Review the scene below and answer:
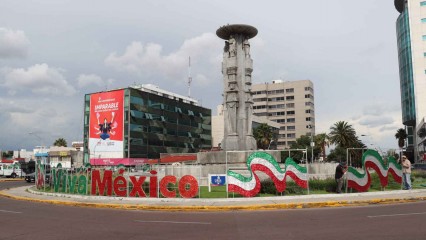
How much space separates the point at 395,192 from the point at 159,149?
279ft

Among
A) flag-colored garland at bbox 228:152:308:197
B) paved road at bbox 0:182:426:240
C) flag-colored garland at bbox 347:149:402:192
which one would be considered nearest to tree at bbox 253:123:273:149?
flag-colored garland at bbox 347:149:402:192

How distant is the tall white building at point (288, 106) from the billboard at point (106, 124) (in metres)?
74.8

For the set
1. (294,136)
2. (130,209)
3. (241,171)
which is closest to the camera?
(130,209)

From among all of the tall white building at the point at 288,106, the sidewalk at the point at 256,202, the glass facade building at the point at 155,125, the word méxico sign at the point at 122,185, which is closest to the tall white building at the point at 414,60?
the tall white building at the point at 288,106

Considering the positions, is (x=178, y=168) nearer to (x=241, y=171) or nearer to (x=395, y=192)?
(x=241, y=171)

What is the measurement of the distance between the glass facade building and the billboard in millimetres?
933

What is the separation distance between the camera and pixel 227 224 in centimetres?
1323

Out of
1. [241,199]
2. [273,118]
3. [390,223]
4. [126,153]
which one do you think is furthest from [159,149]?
[390,223]

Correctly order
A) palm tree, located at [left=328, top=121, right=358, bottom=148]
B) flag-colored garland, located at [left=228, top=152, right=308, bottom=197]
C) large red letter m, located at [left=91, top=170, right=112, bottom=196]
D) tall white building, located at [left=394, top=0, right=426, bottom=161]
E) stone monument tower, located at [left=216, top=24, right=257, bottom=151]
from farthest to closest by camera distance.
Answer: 1. tall white building, located at [left=394, top=0, right=426, bottom=161]
2. palm tree, located at [left=328, top=121, right=358, bottom=148]
3. stone monument tower, located at [left=216, top=24, right=257, bottom=151]
4. large red letter m, located at [left=91, top=170, right=112, bottom=196]
5. flag-colored garland, located at [left=228, top=152, right=308, bottom=197]

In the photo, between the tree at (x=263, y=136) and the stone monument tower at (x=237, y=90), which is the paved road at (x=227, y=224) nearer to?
the stone monument tower at (x=237, y=90)

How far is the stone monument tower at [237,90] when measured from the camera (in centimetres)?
3362

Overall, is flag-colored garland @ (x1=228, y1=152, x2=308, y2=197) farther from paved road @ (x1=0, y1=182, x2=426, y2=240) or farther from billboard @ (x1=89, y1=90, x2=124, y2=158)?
billboard @ (x1=89, y1=90, x2=124, y2=158)

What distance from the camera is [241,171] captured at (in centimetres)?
2811

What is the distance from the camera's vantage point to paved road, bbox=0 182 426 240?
35.8 feet
